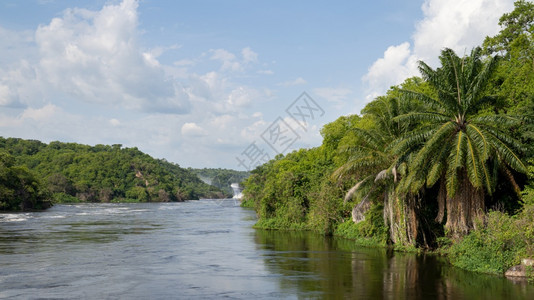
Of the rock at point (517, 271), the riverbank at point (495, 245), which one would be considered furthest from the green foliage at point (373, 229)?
the rock at point (517, 271)

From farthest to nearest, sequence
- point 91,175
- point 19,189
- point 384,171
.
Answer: point 91,175 < point 19,189 < point 384,171

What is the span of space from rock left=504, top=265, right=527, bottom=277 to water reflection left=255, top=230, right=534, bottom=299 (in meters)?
0.59

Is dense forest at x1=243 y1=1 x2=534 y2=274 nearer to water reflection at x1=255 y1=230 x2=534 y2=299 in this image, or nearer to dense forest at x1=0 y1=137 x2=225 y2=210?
water reflection at x1=255 y1=230 x2=534 y2=299

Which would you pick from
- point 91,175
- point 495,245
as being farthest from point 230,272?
point 91,175

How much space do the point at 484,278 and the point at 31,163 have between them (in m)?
146

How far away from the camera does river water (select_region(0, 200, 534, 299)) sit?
16.5 metres

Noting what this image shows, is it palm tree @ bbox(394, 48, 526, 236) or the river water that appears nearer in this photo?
the river water

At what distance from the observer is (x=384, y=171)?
2483 centimetres

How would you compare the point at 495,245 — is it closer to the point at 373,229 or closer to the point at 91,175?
the point at 373,229

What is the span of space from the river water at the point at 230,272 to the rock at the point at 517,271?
2.04ft

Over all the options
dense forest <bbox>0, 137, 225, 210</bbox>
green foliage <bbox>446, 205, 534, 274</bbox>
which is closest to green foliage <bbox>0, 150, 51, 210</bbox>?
dense forest <bbox>0, 137, 225, 210</bbox>

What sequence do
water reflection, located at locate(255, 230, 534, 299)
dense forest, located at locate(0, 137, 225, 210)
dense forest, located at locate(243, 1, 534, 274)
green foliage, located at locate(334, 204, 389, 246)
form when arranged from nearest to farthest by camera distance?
water reflection, located at locate(255, 230, 534, 299), dense forest, located at locate(243, 1, 534, 274), green foliage, located at locate(334, 204, 389, 246), dense forest, located at locate(0, 137, 225, 210)

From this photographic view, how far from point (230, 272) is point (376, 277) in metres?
6.68

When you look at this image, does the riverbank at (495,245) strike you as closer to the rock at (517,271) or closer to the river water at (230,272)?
the rock at (517,271)
